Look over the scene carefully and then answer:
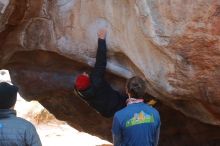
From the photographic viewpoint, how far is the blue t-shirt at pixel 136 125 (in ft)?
11.1

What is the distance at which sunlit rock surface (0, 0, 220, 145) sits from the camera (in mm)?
3680

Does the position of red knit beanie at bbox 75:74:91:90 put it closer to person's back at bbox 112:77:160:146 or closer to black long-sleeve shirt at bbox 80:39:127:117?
black long-sleeve shirt at bbox 80:39:127:117

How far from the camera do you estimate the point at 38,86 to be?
5637 mm

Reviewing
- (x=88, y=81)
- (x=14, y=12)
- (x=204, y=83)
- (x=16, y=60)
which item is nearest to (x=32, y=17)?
(x=14, y=12)

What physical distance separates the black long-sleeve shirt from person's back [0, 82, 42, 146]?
5.39 feet

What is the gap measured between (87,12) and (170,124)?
1.60 m

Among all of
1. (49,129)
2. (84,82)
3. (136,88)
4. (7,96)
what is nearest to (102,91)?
(84,82)

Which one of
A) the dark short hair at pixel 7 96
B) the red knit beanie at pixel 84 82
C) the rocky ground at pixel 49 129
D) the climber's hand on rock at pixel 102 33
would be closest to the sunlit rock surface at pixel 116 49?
the climber's hand on rock at pixel 102 33

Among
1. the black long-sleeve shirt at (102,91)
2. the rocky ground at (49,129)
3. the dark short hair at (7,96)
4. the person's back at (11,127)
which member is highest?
the dark short hair at (7,96)

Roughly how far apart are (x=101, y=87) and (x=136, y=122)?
1266mm

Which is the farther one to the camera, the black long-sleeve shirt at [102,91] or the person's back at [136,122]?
the black long-sleeve shirt at [102,91]

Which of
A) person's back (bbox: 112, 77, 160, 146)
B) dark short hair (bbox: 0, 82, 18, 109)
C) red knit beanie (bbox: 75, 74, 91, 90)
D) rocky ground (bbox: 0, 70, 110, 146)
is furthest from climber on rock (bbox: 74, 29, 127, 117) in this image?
rocky ground (bbox: 0, 70, 110, 146)

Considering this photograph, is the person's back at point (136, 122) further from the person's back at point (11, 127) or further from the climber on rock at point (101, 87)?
the climber on rock at point (101, 87)

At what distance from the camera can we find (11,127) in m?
2.93
